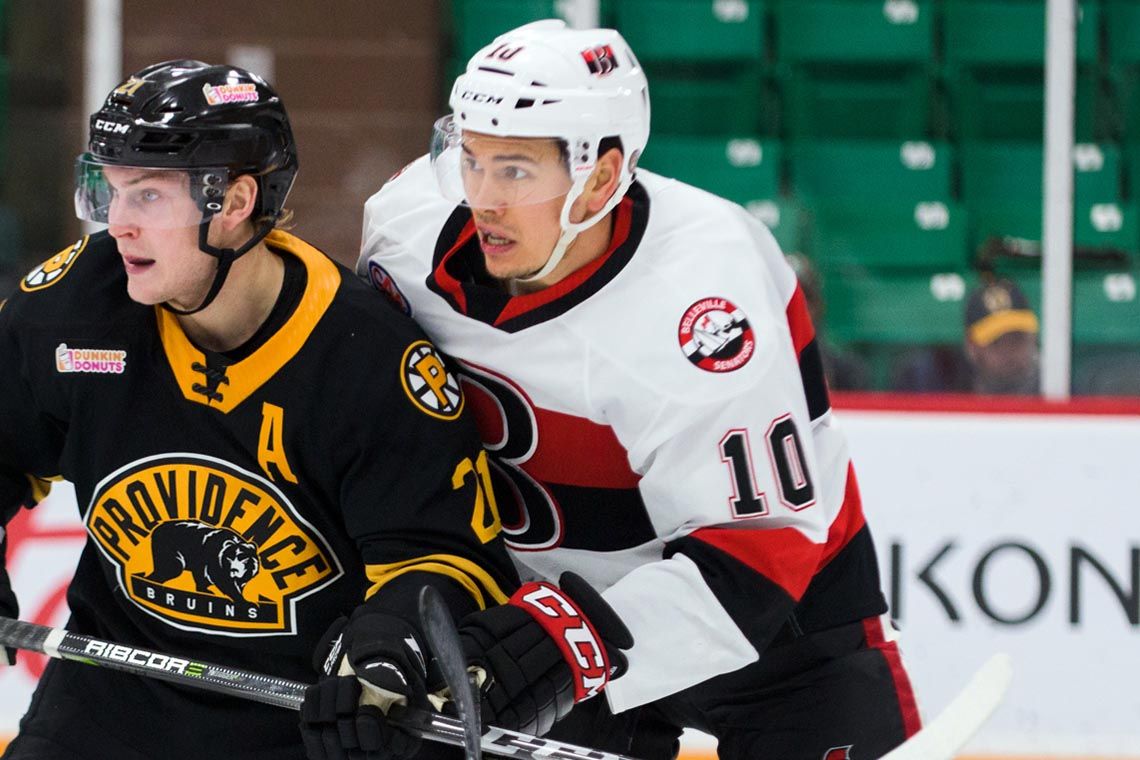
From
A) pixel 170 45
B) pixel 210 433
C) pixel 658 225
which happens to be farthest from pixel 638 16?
pixel 210 433

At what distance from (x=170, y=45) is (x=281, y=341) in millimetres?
2712

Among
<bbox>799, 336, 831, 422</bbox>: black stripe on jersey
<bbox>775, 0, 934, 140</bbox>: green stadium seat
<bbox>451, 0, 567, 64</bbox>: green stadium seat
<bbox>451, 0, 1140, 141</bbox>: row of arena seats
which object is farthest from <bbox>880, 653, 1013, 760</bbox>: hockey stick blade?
<bbox>451, 0, 567, 64</bbox>: green stadium seat

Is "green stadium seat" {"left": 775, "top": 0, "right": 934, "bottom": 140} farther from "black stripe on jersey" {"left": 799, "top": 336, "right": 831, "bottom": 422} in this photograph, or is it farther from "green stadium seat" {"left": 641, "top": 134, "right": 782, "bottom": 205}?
"black stripe on jersey" {"left": 799, "top": 336, "right": 831, "bottom": 422}

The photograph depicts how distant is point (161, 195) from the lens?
221 centimetres

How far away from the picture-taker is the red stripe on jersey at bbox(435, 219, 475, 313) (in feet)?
7.64

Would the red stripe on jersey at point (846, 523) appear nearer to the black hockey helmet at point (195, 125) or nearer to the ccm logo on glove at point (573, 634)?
the ccm logo on glove at point (573, 634)

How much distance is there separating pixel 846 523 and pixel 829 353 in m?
1.86

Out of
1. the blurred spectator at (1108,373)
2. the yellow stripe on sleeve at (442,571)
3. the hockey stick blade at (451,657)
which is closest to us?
the hockey stick blade at (451,657)

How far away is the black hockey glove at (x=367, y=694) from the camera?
79.0 inches

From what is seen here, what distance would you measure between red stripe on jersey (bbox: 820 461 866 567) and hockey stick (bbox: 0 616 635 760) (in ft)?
1.41

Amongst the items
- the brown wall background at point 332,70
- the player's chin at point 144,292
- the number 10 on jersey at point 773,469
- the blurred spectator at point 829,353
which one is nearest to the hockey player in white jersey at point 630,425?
the number 10 on jersey at point 773,469

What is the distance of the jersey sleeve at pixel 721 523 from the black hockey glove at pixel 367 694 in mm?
269

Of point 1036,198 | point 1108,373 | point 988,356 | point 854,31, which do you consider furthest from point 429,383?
point 854,31

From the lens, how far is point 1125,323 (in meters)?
4.32
